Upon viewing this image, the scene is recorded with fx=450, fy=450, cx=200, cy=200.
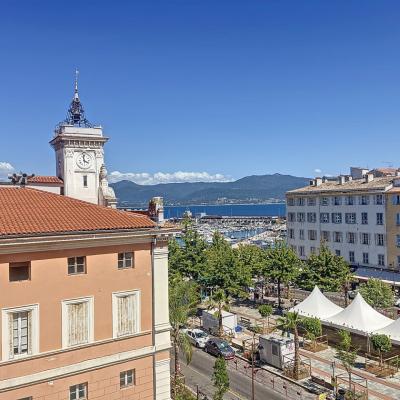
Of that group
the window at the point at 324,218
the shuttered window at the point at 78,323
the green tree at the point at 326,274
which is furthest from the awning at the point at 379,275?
the shuttered window at the point at 78,323

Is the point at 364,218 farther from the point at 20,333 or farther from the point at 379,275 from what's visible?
the point at 20,333

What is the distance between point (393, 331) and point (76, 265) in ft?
84.0

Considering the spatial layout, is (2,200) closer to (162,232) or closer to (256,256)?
(162,232)

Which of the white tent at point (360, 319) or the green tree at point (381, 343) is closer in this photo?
the green tree at point (381, 343)

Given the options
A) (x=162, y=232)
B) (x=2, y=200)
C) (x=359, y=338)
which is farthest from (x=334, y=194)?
(x=2, y=200)

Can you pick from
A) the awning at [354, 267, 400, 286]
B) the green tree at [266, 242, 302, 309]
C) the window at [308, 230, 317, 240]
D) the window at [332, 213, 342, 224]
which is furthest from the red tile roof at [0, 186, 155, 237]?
the window at [308, 230, 317, 240]

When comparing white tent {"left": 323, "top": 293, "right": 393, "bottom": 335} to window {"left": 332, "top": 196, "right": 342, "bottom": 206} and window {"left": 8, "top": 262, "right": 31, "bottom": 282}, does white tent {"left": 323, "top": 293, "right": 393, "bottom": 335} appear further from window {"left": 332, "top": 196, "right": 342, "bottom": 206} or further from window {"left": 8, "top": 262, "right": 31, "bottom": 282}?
window {"left": 332, "top": 196, "right": 342, "bottom": 206}

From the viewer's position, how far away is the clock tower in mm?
43375

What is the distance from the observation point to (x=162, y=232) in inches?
848

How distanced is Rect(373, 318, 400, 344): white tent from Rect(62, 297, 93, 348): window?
23968 mm

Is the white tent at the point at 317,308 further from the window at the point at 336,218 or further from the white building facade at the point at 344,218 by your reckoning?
the window at the point at 336,218

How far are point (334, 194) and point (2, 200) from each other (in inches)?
2036

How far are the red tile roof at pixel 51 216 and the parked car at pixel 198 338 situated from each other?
20.6m

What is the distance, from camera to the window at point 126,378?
802 inches
